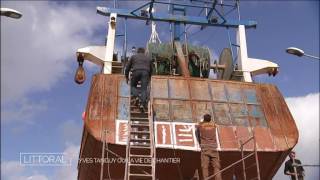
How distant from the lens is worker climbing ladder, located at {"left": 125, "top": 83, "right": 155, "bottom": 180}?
11.9m

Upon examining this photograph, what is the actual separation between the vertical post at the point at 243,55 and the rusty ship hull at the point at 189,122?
2748 millimetres

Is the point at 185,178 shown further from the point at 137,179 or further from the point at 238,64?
the point at 238,64

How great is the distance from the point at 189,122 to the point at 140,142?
254cm

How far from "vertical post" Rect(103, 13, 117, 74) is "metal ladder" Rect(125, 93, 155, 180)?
4.66m

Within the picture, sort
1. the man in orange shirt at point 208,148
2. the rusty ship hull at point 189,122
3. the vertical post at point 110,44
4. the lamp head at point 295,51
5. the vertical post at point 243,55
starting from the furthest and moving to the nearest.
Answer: the vertical post at point 243,55
the vertical post at point 110,44
the lamp head at point 295,51
the rusty ship hull at point 189,122
the man in orange shirt at point 208,148

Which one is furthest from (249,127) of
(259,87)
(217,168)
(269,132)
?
(217,168)

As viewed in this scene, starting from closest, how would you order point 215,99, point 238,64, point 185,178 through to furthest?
point 185,178, point 215,99, point 238,64

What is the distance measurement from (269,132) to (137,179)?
18.3 feet

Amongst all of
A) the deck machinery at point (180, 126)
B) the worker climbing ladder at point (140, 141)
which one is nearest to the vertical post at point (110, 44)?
the deck machinery at point (180, 126)

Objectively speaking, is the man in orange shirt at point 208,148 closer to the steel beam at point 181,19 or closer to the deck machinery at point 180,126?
the deck machinery at point 180,126

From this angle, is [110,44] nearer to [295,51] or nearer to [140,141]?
[140,141]

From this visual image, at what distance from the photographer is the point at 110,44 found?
19000mm

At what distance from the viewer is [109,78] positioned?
15.8m

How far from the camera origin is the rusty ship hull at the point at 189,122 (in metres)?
14.0
